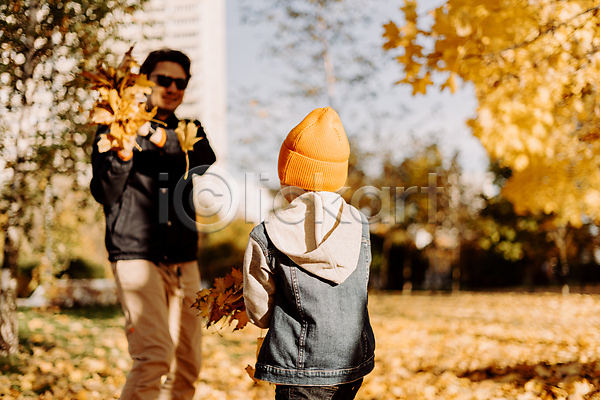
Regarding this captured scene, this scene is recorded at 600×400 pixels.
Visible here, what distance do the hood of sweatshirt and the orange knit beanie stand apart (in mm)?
78

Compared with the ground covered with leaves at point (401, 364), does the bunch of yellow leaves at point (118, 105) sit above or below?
above

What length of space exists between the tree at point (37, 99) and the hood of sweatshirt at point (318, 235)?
289cm

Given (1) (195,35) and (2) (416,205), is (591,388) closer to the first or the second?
(2) (416,205)

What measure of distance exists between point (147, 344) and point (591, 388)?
2.53m

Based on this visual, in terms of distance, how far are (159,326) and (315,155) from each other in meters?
1.13

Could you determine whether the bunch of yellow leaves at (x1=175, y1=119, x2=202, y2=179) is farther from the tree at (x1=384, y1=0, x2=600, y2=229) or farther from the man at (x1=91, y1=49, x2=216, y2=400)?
the tree at (x1=384, y1=0, x2=600, y2=229)

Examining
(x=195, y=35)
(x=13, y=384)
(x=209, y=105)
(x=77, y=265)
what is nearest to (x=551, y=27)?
(x=13, y=384)

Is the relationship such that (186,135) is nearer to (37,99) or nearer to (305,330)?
(305,330)

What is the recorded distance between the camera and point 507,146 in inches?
179

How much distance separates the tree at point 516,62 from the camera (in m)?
2.40

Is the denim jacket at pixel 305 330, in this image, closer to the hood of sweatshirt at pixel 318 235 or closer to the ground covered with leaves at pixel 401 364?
the hood of sweatshirt at pixel 318 235

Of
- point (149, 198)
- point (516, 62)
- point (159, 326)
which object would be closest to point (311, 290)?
point (159, 326)

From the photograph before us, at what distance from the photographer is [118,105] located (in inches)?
70.1

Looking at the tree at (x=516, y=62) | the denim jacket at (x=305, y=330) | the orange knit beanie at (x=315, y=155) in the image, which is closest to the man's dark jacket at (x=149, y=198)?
the orange knit beanie at (x=315, y=155)
